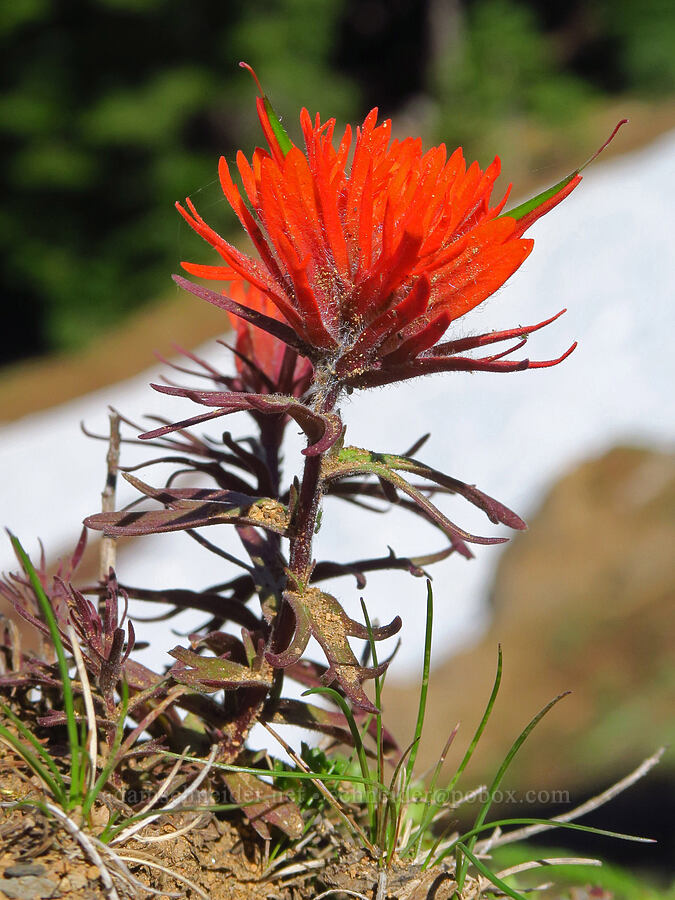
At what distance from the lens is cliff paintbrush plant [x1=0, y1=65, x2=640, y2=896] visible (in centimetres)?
82

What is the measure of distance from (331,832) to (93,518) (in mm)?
485

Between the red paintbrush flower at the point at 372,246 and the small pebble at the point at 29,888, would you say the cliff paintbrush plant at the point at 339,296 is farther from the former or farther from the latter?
the small pebble at the point at 29,888

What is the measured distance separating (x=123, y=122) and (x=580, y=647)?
299 inches

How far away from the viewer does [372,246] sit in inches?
32.9

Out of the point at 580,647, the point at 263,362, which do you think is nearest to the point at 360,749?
the point at 263,362

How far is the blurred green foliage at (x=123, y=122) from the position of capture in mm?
9562

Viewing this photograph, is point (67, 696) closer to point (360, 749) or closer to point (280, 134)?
point (360, 749)

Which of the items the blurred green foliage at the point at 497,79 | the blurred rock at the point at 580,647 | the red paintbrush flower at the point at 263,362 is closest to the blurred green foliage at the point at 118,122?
the blurred green foliage at the point at 497,79

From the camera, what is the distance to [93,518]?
94 centimetres

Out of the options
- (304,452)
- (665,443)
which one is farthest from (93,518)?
(665,443)

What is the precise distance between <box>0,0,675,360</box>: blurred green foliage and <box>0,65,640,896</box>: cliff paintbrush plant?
869 centimetres

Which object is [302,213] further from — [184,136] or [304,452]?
[184,136]

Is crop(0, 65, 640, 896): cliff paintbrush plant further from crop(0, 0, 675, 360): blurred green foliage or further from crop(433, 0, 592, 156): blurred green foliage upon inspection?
crop(433, 0, 592, 156): blurred green foliage

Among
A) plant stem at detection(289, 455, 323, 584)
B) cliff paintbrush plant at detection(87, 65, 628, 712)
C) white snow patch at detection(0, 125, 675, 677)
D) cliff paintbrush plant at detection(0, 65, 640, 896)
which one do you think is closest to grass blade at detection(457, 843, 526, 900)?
cliff paintbrush plant at detection(0, 65, 640, 896)
